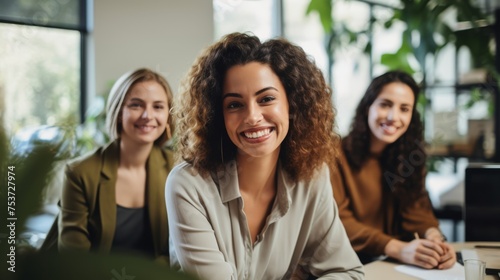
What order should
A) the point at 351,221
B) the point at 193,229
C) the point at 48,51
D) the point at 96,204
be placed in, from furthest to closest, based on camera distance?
A: the point at 48,51 → the point at 351,221 → the point at 96,204 → the point at 193,229

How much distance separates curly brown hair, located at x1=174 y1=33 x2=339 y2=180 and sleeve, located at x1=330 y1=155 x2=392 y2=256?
0.26 meters

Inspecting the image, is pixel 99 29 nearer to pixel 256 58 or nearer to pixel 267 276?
pixel 256 58

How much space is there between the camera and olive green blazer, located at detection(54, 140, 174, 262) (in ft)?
5.79

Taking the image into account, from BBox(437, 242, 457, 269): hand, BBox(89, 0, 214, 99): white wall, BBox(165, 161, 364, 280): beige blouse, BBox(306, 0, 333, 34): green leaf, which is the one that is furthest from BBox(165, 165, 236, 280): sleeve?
BBox(306, 0, 333, 34): green leaf

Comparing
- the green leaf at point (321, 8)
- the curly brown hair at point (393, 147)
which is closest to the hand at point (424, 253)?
the curly brown hair at point (393, 147)

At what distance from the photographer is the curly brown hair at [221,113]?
138cm

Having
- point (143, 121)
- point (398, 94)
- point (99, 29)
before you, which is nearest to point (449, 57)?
point (398, 94)

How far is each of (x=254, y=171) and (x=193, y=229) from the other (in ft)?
0.89

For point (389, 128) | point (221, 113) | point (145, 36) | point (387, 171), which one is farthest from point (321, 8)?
point (221, 113)

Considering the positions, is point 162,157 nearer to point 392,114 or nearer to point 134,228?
point 134,228

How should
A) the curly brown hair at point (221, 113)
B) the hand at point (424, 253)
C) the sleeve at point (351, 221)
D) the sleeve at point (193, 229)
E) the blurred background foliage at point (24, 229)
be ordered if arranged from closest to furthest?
the blurred background foliage at point (24, 229), the sleeve at point (193, 229), the curly brown hair at point (221, 113), the hand at point (424, 253), the sleeve at point (351, 221)

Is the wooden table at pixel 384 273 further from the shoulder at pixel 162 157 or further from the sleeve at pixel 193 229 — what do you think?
the shoulder at pixel 162 157

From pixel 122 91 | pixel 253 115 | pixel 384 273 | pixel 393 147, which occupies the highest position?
pixel 122 91

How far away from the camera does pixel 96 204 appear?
5.88 feet
